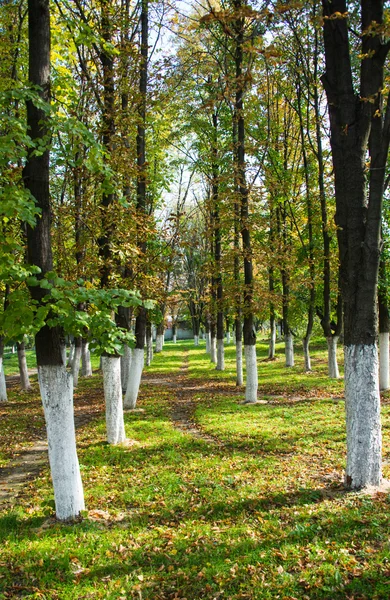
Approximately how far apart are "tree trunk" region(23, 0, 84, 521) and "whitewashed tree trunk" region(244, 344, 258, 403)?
8.07 metres

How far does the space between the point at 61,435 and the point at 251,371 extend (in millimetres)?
8434

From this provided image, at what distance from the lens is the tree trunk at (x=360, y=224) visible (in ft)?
18.0

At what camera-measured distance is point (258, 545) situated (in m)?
4.62

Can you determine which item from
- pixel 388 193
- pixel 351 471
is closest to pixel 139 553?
pixel 351 471

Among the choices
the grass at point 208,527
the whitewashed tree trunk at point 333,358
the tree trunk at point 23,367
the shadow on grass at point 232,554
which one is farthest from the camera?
the tree trunk at point 23,367

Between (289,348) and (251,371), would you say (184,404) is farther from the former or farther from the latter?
(289,348)

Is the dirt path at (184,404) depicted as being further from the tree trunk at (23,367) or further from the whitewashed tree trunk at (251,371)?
the tree trunk at (23,367)

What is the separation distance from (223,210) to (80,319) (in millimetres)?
9582

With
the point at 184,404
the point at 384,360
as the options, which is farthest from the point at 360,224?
the point at 184,404

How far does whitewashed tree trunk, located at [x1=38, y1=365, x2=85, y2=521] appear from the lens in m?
5.19

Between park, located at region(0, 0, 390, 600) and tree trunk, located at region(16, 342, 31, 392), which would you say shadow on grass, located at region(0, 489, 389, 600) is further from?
tree trunk, located at region(16, 342, 31, 392)

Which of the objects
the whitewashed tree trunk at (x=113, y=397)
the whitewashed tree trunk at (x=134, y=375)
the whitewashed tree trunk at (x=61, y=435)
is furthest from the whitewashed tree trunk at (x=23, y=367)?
the whitewashed tree trunk at (x=61, y=435)

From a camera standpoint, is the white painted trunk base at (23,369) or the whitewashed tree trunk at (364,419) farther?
the white painted trunk base at (23,369)

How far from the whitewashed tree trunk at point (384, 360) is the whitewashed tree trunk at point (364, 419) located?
7.66 meters
